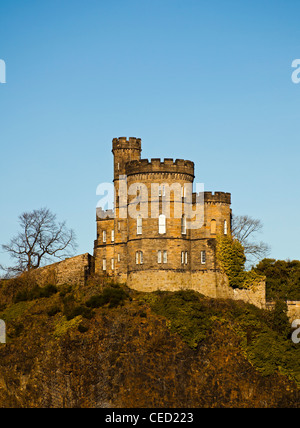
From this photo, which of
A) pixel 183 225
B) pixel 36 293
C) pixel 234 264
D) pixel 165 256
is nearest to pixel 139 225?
pixel 165 256

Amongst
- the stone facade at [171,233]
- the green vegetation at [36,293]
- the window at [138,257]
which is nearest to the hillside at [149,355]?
the stone facade at [171,233]

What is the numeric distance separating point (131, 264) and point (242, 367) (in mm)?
13977

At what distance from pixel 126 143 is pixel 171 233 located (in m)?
11.4

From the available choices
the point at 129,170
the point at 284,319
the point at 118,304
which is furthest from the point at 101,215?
the point at 284,319

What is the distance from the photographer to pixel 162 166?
79688 millimetres

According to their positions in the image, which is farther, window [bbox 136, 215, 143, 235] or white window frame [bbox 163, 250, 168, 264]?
window [bbox 136, 215, 143, 235]

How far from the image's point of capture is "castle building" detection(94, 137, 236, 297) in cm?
7812

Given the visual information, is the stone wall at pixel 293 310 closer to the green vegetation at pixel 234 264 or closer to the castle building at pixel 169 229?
the green vegetation at pixel 234 264

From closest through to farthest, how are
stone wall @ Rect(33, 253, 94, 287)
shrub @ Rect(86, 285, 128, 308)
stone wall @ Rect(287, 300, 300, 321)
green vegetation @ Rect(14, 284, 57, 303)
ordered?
stone wall @ Rect(287, 300, 300, 321) → shrub @ Rect(86, 285, 128, 308) → green vegetation @ Rect(14, 284, 57, 303) → stone wall @ Rect(33, 253, 94, 287)

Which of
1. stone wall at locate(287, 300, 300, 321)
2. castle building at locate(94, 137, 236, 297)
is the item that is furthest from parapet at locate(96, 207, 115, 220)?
stone wall at locate(287, 300, 300, 321)

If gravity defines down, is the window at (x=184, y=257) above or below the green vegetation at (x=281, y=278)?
above

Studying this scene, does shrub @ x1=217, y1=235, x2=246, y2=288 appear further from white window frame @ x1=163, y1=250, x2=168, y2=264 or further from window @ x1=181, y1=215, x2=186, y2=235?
white window frame @ x1=163, y1=250, x2=168, y2=264

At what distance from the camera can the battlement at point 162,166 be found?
3135 inches
